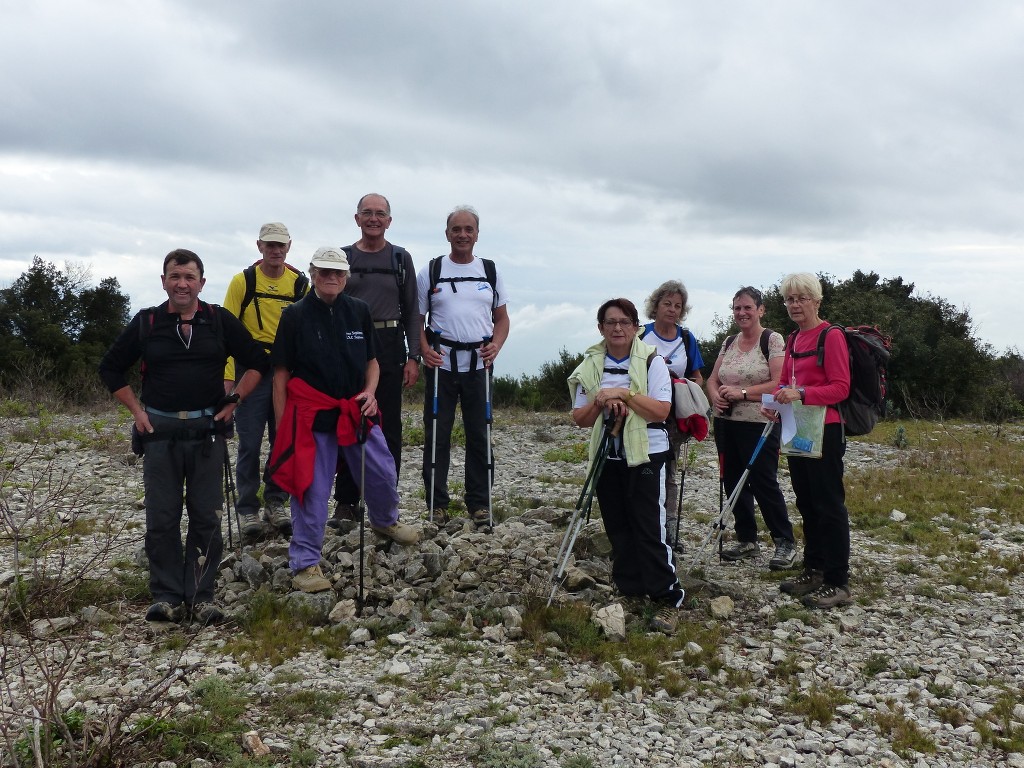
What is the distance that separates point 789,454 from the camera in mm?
6785

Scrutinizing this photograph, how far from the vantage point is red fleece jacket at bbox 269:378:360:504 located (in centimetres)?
621

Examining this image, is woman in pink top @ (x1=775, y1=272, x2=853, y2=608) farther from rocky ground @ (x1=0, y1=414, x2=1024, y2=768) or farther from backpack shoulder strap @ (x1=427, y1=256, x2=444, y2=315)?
backpack shoulder strap @ (x1=427, y1=256, x2=444, y2=315)

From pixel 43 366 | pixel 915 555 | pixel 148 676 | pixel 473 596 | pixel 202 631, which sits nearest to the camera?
pixel 148 676

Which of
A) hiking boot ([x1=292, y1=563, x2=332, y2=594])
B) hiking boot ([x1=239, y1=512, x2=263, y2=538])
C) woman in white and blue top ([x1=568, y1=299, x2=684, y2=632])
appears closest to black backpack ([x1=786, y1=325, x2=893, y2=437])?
woman in white and blue top ([x1=568, y1=299, x2=684, y2=632])

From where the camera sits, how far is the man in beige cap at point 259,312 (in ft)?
25.0

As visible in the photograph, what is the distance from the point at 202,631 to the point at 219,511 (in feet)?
2.92

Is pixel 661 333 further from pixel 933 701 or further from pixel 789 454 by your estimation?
pixel 933 701

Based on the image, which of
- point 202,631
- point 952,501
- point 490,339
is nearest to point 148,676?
point 202,631

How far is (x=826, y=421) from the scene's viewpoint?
6.50 meters

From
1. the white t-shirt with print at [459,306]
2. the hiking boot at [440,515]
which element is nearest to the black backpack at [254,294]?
the white t-shirt with print at [459,306]

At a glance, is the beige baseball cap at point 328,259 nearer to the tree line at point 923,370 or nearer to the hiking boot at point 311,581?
the hiking boot at point 311,581

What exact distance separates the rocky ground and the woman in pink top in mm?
377

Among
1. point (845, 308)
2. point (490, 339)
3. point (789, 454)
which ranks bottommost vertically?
point (789, 454)

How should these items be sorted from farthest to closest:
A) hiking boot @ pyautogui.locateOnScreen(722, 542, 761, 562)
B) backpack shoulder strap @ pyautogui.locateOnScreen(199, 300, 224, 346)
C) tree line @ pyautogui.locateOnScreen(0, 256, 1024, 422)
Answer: tree line @ pyautogui.locateOnScreen(0, 256, 1024, 422) → hiking boot @ pyautogui.locateOnScreen(722, 542, 761, 562) → backpack shoulder strap @ pyautogui.locateOnScreen(199, 300, 224, 346)
